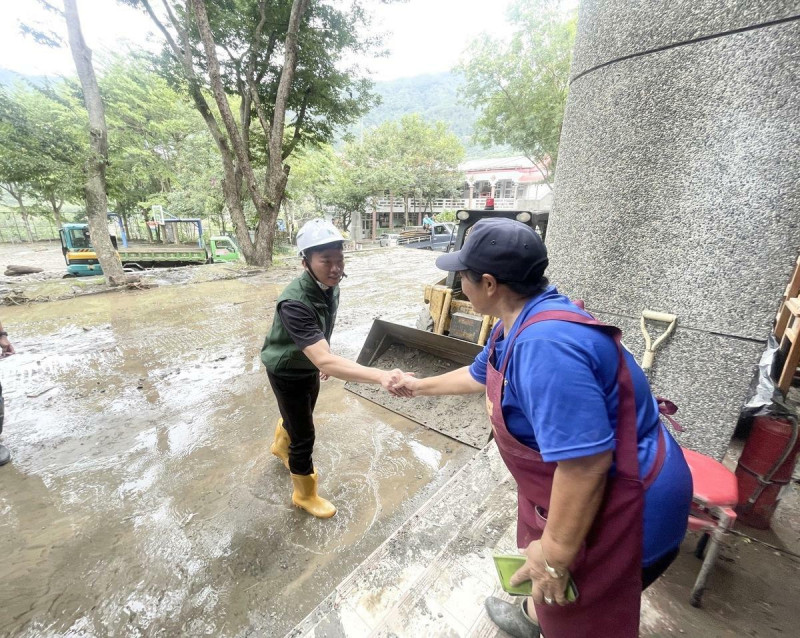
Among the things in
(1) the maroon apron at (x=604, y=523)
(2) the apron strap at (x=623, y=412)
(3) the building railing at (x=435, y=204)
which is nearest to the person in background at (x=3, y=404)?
(1) the maroon apron at (x=604, y=523)

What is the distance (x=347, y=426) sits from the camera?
4059 millimetres

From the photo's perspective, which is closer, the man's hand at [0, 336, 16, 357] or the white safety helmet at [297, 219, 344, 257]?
the white safety helmet at [297, 219, 344, 257]

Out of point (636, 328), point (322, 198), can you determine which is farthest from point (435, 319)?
point (322, 198)

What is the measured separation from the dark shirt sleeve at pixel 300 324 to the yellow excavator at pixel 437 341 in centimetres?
224

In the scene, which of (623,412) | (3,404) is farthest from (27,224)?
(623,412)

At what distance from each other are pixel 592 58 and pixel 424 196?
30555mm

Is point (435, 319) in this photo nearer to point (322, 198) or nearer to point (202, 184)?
point (202, 184)

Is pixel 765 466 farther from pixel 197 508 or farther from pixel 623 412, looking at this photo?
pixel 197 508

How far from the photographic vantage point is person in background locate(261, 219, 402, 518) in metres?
2.26

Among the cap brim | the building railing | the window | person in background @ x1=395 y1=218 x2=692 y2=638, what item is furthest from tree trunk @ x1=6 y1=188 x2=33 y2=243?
person in background @ x1=395 y1=218 x2=692 y2=638

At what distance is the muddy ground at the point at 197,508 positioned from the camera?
207 cm

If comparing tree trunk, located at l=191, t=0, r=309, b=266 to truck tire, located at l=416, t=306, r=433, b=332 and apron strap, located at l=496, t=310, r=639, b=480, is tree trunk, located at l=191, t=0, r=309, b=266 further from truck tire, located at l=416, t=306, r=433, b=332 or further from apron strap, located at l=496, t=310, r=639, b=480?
apron strap, located at l=496, t=310, r=639, b=480

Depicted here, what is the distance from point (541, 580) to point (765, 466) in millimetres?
1868

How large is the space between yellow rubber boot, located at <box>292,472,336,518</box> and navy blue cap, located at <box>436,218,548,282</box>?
2.29 metres
